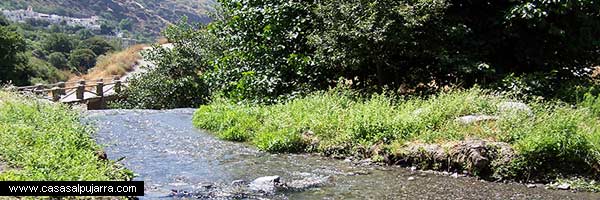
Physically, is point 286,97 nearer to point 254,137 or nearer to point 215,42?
point 254,137

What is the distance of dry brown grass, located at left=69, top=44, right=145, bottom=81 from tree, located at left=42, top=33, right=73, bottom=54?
20.9 m

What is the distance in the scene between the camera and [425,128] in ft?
32.6

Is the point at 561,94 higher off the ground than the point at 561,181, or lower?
higher

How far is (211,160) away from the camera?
10.2 meters

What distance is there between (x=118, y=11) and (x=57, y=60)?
5169 cm

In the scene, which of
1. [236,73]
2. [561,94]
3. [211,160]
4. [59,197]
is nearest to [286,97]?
[236,73]

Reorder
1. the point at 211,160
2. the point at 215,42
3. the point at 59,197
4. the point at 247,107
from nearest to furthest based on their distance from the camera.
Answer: the point at 59,197 < the point at 211,160 < the point at 247,107 < the point at 215,42

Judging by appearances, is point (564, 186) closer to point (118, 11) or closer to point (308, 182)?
point (308, 182)

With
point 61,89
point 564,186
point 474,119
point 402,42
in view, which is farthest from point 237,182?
point 61,89

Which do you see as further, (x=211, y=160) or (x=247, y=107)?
(x=247, y=107)

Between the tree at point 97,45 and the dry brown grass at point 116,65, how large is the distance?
804 inches

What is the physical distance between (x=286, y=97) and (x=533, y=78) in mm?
5416

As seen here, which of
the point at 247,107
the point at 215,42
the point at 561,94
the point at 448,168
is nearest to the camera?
the point at 448,168

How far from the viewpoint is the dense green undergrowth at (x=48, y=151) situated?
6.25m
